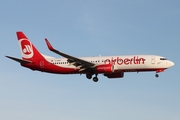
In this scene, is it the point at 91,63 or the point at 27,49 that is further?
the point at 27,49

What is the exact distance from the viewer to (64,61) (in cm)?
7650

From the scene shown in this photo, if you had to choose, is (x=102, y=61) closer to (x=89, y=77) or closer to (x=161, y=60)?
(x=89, y=77)

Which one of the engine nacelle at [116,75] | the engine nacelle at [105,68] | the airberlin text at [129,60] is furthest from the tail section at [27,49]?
the airberlin text at [129,60]

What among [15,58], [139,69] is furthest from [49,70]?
[139,69]

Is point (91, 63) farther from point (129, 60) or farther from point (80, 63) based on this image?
point (129, 60)

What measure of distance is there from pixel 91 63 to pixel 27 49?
48.3 ft

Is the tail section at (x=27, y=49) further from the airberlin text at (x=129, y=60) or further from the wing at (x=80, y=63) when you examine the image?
the airberlin text at (x=129, y=60)

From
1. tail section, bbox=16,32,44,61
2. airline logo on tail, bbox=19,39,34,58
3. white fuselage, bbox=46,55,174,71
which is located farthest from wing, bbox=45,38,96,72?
airline logo on tail, bbox=19,39,34,58

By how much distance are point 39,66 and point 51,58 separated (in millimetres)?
2652

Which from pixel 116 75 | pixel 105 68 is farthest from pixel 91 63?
pixel 116 75

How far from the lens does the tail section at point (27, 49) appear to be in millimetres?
79250

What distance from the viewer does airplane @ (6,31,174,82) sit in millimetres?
70938

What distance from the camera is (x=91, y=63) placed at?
72688mm

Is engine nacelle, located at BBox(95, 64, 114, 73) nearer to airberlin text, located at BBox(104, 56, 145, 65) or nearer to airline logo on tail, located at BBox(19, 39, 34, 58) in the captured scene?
airberlin text, located at BBox(104, 56, 145, 65)
